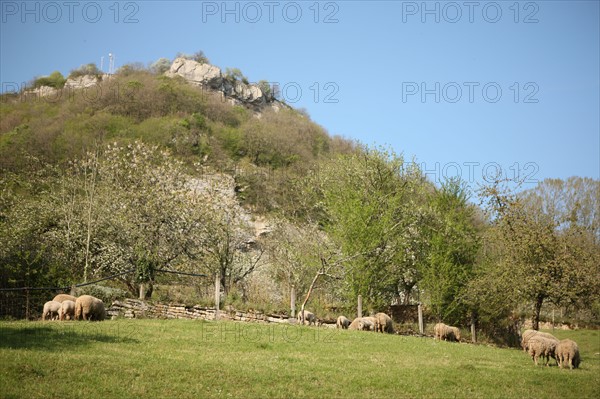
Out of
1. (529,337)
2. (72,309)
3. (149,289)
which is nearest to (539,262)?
(529,337)

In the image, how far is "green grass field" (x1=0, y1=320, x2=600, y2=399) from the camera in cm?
1290

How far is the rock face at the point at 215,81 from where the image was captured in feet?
430

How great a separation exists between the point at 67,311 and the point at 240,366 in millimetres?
8846

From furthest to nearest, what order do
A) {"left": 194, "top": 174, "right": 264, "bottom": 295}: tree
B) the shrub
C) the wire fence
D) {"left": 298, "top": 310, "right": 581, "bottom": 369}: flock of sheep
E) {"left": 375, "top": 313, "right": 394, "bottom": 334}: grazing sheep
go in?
the shrub → {"left": 194, "top": 174, "right": 264, "bottom": 295}: tree → {"left": 375, "top": 313, "right": 394, "bottom": 334}: grazing sheep → the wire fence → {"left": 298, "top": 310, "right": 581, "bottom": 369}: flock of sheep

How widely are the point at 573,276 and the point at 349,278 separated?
12262 millimetres

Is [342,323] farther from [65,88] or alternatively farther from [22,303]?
[65,88]

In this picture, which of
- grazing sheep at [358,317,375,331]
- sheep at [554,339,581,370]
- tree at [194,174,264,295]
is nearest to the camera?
sheep at [554,339,581,370]

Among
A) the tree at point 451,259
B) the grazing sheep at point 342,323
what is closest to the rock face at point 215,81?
the tree at point 451,259

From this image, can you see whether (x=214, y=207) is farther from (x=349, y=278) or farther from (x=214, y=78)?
(x=214, y=78)

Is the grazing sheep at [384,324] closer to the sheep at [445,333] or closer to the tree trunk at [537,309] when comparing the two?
the sheep at [445,333]

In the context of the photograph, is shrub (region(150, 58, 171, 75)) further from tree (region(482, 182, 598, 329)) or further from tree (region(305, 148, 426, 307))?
tree (region(482, 182, 598, 329))

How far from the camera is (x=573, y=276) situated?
27.9 metres

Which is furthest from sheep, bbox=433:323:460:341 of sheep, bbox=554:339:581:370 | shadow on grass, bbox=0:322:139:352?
shadow on grass, bbox=0:322:139:352

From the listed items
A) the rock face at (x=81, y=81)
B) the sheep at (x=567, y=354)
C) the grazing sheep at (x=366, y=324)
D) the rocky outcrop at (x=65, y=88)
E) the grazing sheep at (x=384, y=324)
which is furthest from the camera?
the rock face at (x=81, y=81)
